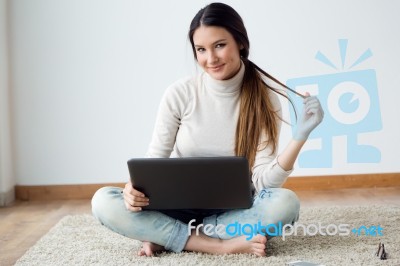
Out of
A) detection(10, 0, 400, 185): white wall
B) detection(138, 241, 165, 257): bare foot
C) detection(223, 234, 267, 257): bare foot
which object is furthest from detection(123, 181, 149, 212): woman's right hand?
detection(10, 0, 400, 185): white wall

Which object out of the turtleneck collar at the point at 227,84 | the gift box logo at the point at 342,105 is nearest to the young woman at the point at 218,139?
the turtleneck collar at the point at 227,84

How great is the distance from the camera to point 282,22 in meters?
2.88

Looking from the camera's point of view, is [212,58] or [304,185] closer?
[212,58]

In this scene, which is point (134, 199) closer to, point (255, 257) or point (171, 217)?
point (171, 217)

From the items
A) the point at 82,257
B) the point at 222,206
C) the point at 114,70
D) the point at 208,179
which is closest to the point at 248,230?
the point at 222,206

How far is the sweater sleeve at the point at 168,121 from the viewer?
6.02 feet

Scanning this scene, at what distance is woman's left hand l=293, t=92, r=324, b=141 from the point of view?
1.60 meters

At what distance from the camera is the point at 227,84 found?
5.96 feet

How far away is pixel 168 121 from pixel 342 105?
4.14 ft

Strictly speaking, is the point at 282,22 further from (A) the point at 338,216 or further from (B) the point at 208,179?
(B) the point at 208,179

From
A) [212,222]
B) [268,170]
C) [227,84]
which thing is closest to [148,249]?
[212,222]

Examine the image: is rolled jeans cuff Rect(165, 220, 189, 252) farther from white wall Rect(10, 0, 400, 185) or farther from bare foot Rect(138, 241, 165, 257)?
white wall Rect(10, 0, 400, 185)

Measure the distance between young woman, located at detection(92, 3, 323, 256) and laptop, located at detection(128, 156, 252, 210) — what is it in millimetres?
61

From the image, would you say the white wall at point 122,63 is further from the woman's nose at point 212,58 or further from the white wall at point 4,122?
the woman's nose at point 212,58
